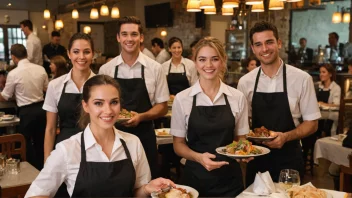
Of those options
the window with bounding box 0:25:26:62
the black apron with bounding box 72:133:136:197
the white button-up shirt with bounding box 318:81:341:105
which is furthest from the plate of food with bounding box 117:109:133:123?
the window with bounding box 0:25:26:62

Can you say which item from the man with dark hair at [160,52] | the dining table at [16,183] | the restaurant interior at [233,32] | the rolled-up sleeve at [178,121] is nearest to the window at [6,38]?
the restaurant interior at [233,32]

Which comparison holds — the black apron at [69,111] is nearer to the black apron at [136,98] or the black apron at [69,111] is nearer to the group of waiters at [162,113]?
the group of waiters at [162,113]

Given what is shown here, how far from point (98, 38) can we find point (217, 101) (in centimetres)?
1413

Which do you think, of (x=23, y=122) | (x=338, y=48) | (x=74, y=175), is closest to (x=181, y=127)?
(x=74, y=175)

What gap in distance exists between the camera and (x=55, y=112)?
316cm

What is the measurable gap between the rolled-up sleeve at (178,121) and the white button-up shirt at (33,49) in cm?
663

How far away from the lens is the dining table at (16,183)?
294 centimetres

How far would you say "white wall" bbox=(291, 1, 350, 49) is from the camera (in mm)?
10245

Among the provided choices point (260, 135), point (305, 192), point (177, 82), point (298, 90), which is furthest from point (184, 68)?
point (305, 192)

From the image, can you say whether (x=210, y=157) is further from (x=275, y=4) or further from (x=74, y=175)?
(x=275, y=4)

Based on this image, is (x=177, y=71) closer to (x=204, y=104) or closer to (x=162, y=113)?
(x=162, y=113)

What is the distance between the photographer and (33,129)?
5.41m

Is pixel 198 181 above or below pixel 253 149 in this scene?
below

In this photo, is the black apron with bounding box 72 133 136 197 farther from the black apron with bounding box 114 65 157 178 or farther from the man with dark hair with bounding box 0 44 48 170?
the man with dark hair with bounding box 0 44 48 170
